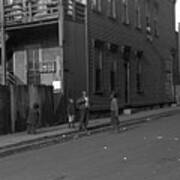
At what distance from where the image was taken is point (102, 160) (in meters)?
11.7

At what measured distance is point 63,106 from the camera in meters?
22.5

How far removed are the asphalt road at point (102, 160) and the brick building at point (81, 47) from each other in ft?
23.9

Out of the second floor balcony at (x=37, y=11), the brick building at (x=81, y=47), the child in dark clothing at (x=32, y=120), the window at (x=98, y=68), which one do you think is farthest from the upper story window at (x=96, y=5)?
the child in dark clothing at (x=32, y=120)

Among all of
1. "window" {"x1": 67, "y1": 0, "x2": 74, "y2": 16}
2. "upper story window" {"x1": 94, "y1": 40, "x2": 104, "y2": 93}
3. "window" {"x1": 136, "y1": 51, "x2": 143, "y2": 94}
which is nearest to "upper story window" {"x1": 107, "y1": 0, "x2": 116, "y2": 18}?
A: "upper story window" {"x1": 94, "y1": 40, "x2": 104, "y2": 93}

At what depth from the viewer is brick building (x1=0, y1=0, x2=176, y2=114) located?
22969 millimetres

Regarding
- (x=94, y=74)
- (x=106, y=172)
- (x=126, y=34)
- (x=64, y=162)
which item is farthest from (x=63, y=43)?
(x=106, y=172)

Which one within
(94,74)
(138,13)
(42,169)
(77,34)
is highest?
(138,13)

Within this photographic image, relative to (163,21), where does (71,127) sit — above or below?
below

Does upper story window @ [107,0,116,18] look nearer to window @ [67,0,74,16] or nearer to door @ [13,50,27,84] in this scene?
window @ [67,0,74,16]

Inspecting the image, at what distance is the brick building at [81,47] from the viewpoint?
23.0 meters

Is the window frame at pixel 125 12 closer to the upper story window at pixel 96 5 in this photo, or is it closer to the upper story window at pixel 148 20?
the upper story window at pixel 96 5

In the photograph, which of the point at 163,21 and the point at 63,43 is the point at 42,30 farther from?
the point at 163,21

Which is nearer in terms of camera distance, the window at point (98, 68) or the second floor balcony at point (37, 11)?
the second floor balcony at point (37, 11)

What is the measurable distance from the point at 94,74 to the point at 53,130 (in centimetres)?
674
